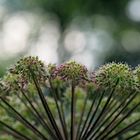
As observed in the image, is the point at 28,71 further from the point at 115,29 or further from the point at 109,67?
the point at 115,29

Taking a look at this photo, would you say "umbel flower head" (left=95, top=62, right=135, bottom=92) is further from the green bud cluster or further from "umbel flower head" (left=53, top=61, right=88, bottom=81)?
the green bud cluster

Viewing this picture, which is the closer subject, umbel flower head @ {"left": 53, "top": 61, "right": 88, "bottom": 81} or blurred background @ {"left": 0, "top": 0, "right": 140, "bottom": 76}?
umbel flower head @ {"left": 53, "top": 61, "right": 88, "bottom": 81}

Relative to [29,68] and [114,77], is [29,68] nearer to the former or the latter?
[29,68]

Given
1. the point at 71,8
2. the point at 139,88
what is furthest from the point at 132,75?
the point at 71,8

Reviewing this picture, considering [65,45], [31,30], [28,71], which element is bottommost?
[28,71]

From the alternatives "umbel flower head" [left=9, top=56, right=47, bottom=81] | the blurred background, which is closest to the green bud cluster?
"umbel flower head" [left=9, top=56, right=47, bottom=81]

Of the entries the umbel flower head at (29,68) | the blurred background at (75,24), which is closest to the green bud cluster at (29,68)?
the umbel flower head at (29,68)
